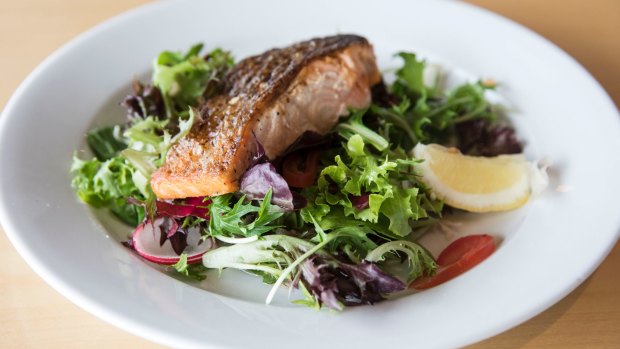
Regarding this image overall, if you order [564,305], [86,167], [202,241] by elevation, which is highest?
[86,167]

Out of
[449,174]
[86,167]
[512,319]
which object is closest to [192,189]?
[86,167]

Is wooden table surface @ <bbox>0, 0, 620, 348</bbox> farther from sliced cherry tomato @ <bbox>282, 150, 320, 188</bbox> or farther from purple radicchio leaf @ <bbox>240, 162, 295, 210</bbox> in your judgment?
sliced cherry tomato @ <bbox>282, 150, 320, 188</bbox>

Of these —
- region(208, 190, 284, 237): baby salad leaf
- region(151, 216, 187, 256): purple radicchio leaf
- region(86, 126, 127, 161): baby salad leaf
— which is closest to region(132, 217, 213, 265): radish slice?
region(151, 216, 187, 256): purple radicchio leaf

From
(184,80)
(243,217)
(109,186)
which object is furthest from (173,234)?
(184,80)

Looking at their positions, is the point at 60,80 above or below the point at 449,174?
above

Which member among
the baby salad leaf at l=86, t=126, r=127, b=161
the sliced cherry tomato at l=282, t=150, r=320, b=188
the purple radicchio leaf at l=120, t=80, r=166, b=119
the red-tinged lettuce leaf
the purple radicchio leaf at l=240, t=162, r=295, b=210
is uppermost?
the purple radicchio leaf at l=120, t=80, r=166, b=119

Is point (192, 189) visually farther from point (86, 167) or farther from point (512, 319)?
point (512, 319)
